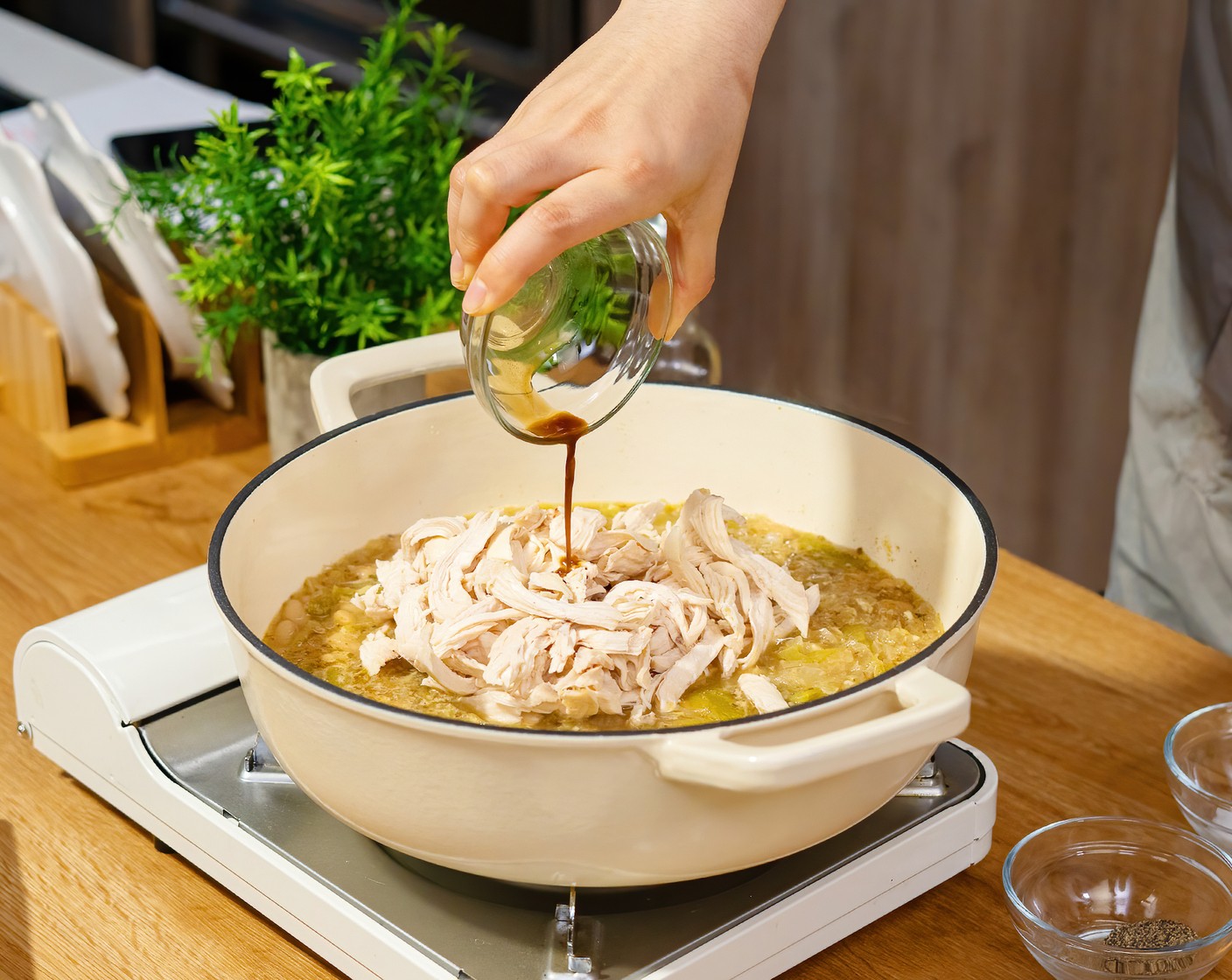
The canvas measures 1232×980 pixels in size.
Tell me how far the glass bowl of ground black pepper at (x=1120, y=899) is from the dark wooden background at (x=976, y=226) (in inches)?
52.4

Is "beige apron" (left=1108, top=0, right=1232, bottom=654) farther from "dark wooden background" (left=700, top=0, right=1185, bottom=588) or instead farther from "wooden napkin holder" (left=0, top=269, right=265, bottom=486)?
"wooden napkin holder" (left=0, top=269, right=265, bottom=486)

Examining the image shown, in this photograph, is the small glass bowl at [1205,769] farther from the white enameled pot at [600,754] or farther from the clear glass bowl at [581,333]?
the clear glass bowl at [581,333]

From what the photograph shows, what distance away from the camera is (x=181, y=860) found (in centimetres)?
98

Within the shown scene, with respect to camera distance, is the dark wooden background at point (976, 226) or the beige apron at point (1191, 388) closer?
the beige apron at point (1191, 388)

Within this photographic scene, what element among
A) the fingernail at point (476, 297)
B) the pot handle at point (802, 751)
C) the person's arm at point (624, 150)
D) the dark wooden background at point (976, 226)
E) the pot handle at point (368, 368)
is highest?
the person's arm at point (624, 150)

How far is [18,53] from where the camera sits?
2715 mm

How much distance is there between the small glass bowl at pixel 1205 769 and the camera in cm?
97

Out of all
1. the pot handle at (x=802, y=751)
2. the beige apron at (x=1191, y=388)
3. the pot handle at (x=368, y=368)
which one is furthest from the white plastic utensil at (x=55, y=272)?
the beige apron at (x=1191, y=388)

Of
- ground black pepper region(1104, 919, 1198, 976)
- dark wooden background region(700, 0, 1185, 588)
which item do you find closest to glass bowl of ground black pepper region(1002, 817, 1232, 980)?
ground black pepper region(1104, 919, 1198, 976)

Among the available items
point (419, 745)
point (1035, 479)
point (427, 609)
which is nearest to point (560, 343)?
point (427, 609)

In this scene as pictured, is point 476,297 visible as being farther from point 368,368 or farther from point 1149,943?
point 1149,943

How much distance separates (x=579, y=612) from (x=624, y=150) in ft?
0.93

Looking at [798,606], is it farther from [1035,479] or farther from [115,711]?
[1035,479]

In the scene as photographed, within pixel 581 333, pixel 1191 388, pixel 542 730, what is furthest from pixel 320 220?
pixel 1191 388
